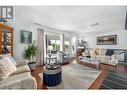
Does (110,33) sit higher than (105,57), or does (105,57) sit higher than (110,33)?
(110,33)

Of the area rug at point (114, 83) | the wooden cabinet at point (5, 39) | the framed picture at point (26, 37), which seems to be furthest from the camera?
the framed picture at point (26, 37)

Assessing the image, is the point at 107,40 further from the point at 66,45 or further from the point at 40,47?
the point at 40,47

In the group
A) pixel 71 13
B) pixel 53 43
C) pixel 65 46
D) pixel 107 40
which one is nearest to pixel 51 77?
pixel 71 13

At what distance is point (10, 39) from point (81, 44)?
6.00 meters

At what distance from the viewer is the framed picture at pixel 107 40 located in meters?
6.31

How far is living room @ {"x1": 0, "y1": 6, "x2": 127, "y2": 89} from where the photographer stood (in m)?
2.51

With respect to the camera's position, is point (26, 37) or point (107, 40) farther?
point (107, 40)

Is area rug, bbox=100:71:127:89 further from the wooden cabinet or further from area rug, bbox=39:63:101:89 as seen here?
the wooden cabinet

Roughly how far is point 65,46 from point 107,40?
2.94m

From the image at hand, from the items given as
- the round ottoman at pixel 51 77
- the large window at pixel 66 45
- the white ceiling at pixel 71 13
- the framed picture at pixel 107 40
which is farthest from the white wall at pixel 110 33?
the round ottoman at pixel 51 77

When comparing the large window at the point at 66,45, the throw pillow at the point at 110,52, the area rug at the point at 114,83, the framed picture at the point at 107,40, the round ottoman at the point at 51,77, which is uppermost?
the framed picture at the point at 107,40

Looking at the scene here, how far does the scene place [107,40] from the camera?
669cm

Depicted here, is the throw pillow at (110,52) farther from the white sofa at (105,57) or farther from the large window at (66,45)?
the large window at (66,45)
